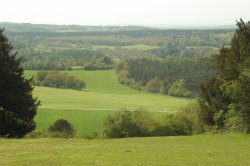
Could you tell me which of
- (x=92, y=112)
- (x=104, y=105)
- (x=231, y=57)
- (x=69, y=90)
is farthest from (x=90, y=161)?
(x=69, y=90)

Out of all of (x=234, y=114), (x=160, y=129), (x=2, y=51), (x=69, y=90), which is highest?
(x=2, y=51)

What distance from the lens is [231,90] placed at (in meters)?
35.5

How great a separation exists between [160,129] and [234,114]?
8673 millimetres

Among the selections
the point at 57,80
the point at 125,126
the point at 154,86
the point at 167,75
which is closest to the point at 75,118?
the point at 125,126

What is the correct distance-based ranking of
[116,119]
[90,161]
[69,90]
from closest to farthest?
[90,161] → [116,119] → [69,90]

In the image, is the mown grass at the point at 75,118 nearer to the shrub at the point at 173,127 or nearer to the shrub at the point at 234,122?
the shrub at the point at 173,127

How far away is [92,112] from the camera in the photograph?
89875 mm

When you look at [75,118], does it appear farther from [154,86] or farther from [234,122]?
[154,86]

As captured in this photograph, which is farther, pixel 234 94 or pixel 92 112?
pixel 92 112

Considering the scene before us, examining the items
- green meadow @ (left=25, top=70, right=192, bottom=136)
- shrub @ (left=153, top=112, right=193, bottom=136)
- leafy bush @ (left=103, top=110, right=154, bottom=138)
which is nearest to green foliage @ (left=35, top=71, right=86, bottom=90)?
green meadow @ (left=25, top=70, right=192, bottom=136)

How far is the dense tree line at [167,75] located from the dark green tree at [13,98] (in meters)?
98.0

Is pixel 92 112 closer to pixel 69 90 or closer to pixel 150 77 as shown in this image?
pixel 69 90

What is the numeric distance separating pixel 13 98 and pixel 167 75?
4635 inches

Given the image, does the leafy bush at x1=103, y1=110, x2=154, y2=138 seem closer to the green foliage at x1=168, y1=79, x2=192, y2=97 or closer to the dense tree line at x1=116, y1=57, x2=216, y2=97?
the dense tree line at x1=116, y1=57, x2=216, y2=97
